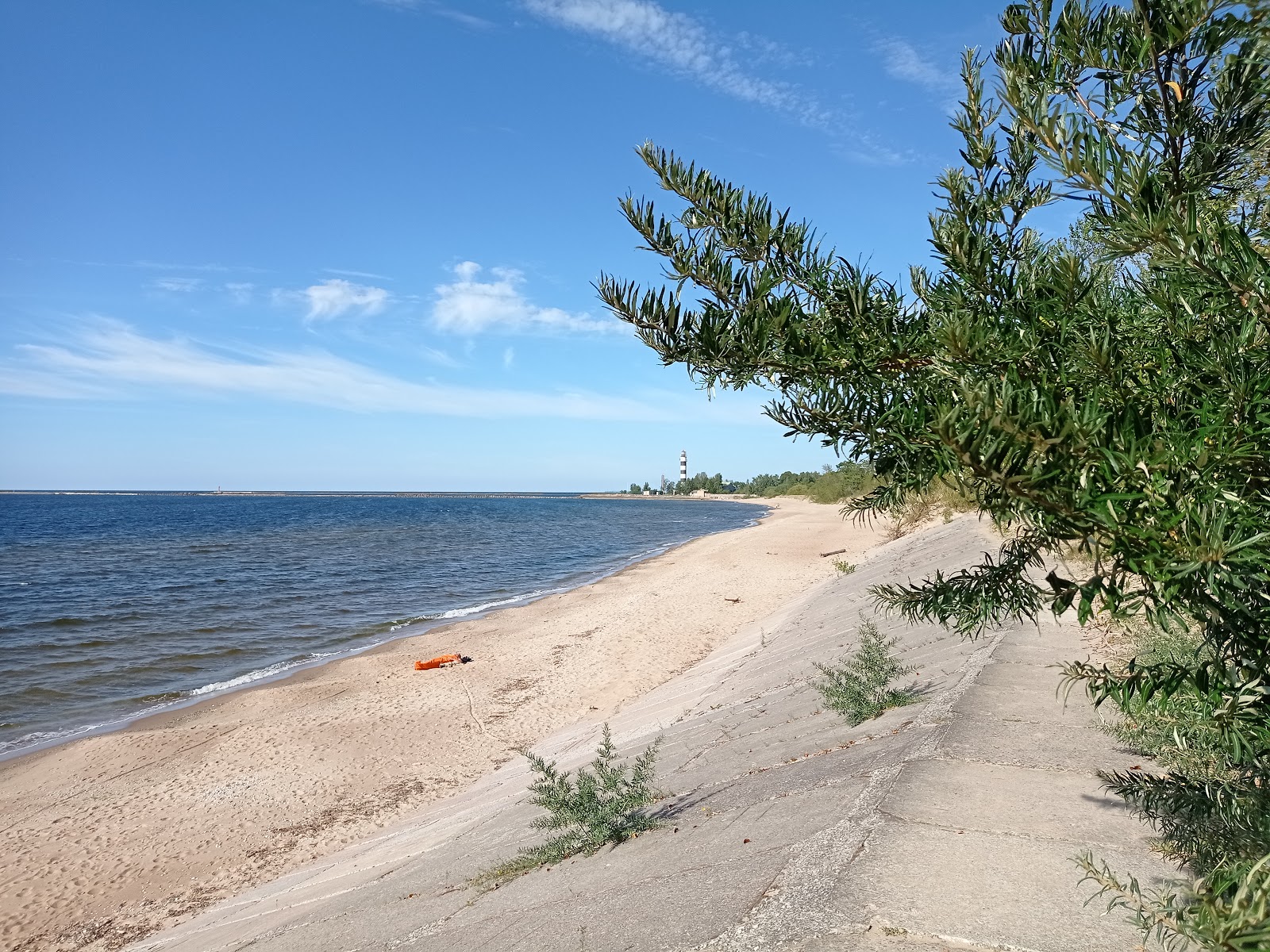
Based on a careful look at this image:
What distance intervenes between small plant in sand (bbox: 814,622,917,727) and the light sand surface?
122cm

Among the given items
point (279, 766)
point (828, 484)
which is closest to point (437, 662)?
point (279, 766)

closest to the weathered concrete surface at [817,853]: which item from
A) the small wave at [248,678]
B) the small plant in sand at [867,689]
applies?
the small plant in sand at [867,689]

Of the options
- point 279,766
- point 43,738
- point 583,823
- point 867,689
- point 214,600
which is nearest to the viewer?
point 583,823

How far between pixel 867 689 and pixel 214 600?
26.4 metres

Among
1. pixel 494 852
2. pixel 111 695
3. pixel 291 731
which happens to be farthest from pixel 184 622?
pixel 494 852

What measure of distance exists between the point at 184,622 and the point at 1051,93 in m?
25.7

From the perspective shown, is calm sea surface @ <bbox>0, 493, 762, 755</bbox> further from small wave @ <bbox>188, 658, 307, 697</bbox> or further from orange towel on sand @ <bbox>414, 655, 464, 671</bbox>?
orange towel on sand @ <bbox>414, 655, 464, 671</bbox>

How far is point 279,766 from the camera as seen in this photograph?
11.8 metres

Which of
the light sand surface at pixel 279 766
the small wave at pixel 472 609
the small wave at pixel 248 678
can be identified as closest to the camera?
the light sand surface at pixel 279 766

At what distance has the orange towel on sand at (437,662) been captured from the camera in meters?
17.1

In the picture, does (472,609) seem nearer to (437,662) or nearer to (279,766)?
(437,662)

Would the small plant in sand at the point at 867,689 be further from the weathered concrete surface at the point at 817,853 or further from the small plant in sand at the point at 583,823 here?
the small plant in sand at the point at 583,823

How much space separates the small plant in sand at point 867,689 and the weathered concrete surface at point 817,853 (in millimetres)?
141

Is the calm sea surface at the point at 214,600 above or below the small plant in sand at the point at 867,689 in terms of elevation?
below
